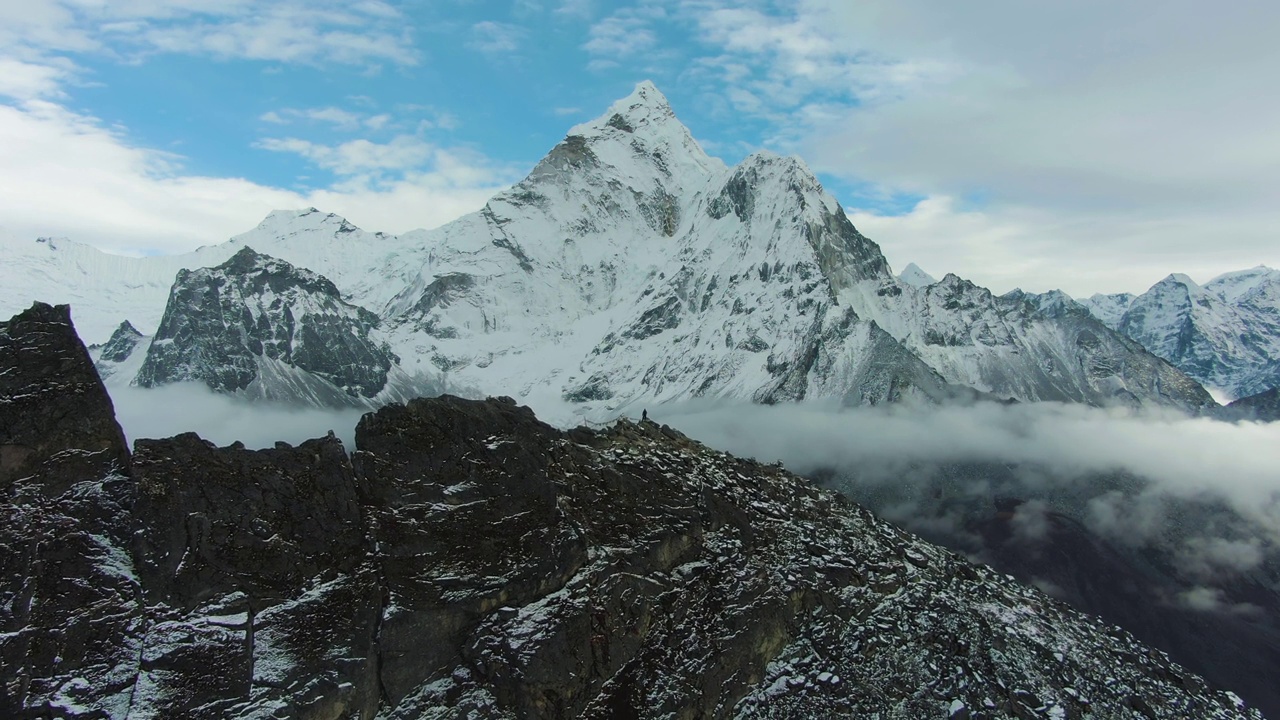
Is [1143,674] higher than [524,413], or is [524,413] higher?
[524,413]

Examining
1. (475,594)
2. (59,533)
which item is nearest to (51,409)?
(59,533)

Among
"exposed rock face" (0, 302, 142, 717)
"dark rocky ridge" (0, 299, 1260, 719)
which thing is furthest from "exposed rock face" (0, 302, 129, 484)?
"dark rocky ridge" (0, 299, 1260, 719)

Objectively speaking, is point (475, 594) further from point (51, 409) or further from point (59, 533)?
point (51, 409)

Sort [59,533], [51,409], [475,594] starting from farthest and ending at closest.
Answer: [475,594]
[51,409]
[59,533]

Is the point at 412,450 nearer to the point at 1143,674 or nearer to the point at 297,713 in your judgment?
the point at 297,713

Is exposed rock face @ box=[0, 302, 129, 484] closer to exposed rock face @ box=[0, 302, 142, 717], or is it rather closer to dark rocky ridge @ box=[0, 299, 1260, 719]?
exposed rock face @ box=[0, 302, 142, 717]

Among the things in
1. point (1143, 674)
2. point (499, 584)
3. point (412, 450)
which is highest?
point (412, 450)

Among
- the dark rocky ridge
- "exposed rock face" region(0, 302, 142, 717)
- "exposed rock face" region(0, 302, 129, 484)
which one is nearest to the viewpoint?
"exposed rock face" region(0, 302, 142, 717)

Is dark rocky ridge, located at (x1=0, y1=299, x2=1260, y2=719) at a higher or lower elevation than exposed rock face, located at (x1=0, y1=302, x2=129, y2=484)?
lower

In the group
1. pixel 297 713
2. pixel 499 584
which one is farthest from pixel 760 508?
pixel 297 713
